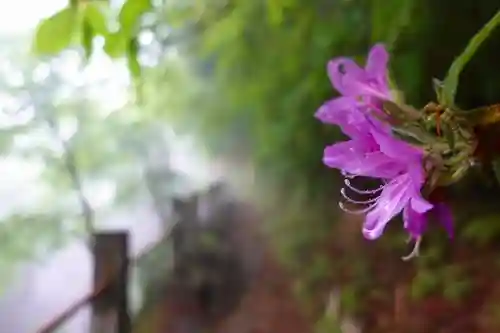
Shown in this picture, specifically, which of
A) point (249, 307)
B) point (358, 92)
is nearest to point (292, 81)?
point (249, 307)

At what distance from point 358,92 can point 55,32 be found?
296 mm

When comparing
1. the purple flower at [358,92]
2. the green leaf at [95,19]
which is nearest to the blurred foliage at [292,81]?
the green leaf at [95,19]

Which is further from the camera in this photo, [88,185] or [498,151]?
[88,185]

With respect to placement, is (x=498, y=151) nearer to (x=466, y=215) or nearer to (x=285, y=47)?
(x=466, y=215)

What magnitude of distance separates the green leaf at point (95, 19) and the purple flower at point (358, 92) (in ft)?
0.91

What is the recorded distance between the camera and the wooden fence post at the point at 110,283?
2.65 feet

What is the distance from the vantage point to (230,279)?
823mm

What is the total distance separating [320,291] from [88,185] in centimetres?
Result: 27

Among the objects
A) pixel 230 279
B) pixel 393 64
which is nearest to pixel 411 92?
pixel 393 64

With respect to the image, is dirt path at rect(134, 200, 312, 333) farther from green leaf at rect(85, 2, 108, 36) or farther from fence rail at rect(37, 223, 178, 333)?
green leaf at rect(85, 2, 108, 36)

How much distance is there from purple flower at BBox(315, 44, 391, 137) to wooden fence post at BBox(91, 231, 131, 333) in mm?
481

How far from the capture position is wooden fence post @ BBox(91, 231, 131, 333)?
81 cm

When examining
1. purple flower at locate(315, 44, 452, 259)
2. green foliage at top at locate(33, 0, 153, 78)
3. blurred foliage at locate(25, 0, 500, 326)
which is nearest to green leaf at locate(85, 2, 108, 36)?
green foliage at top at locate(33, 0, 153, 78)

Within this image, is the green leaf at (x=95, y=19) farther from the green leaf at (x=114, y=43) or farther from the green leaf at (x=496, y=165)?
the green leaf at (x=496, y=165)
